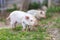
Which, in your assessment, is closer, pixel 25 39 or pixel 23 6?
pixel 25 39

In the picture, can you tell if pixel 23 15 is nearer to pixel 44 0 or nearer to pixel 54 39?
pixel 54 39

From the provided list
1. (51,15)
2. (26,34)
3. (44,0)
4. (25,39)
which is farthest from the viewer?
(44,0)

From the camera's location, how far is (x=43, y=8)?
12703 millimetres

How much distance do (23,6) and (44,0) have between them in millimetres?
2046

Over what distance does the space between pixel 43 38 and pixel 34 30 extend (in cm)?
119

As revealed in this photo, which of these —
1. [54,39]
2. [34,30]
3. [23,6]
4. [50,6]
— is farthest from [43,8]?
[54,39]

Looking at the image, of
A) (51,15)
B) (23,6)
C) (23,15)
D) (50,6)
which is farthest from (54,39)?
(50,6)

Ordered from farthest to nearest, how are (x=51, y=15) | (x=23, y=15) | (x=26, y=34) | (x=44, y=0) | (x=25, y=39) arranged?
(x=44, y=0) → (x=51, y=15) → (x=23, y=15) → (x=26, y=34) → (x=25, y=39)

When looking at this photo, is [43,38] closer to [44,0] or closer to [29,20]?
[29,20]

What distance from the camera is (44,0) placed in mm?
13109

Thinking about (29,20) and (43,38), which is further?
(29,20)

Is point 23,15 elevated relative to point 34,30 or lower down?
elevated

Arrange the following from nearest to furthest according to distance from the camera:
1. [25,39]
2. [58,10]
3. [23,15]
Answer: [25,39] → [23,15] → [58,10]

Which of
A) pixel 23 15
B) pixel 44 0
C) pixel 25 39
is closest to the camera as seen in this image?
pixel 25 39
